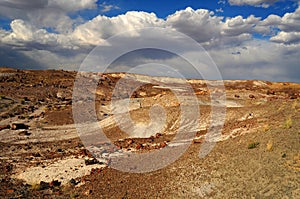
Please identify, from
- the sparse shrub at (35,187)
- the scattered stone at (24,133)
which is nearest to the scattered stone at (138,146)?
the sparse shrub at (35,187)

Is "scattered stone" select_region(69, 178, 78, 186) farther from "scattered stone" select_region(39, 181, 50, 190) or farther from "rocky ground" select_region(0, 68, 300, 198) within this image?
"scattered stone" select_region(39, 181, 50, 190)

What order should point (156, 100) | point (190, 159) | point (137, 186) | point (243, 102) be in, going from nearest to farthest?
point (137, 186), point (190, 159), point (243, 102), point (156, 100)

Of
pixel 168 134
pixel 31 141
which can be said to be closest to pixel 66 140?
pixel 31 141

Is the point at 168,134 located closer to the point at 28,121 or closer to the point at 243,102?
the point at 243,102

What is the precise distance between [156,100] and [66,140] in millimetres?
12308

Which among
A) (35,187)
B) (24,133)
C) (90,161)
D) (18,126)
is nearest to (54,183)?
(35,187)

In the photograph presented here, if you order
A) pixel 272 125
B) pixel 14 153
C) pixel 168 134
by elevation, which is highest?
pixel 272 125

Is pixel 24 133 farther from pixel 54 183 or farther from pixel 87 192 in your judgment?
pixel 87 192

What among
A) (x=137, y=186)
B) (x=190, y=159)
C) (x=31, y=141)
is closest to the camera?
(x=137, y=186)

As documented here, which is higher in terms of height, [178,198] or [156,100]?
[156,100]

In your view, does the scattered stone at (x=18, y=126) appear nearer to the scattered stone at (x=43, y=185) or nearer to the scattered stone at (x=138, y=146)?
the scattered stone at (x=138, y=146)

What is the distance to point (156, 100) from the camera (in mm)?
35625

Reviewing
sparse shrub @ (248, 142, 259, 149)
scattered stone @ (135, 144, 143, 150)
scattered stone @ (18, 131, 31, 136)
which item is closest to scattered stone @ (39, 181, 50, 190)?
scattered stone @ (135, 144, 143, 150)

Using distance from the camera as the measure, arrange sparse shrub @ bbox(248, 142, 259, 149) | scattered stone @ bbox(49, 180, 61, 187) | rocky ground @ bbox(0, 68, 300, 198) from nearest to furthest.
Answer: rocky ground @ bbox(0, 68, 300, 198) < sparse shrub @ bbox(248, 142, 259, 149) < scattered stone @ bbox(49, 180, 61, 187)
